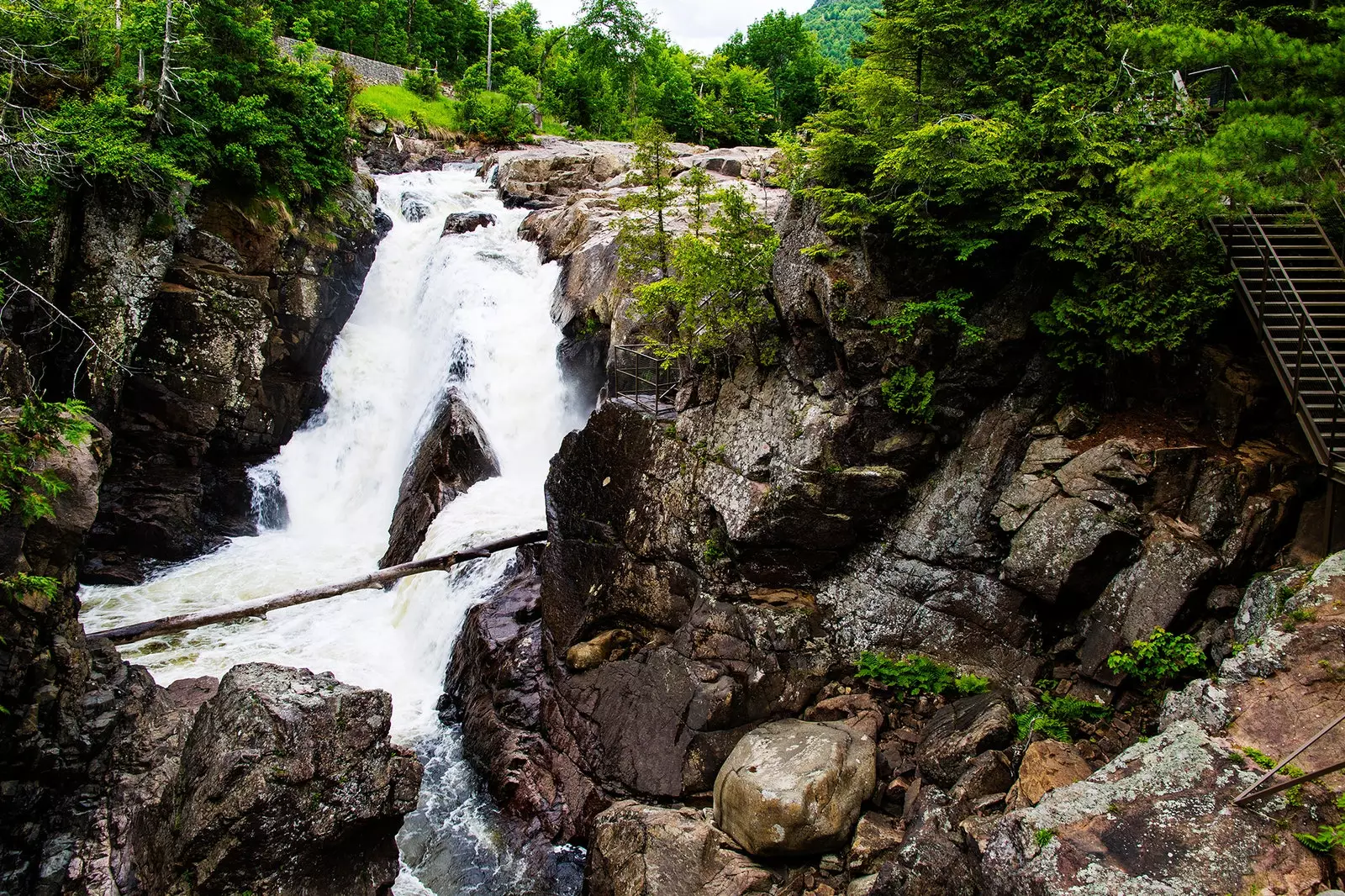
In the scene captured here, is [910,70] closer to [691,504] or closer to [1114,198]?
[1114,198]

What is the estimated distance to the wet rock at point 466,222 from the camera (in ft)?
84.5

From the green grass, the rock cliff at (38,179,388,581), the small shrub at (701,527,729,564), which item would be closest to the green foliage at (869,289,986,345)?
the small shrub at (701,527,729,564)

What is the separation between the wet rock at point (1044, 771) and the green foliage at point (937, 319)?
5911 millimetres

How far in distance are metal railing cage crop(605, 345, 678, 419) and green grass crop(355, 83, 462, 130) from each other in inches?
1093

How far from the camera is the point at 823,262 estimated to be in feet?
40.4

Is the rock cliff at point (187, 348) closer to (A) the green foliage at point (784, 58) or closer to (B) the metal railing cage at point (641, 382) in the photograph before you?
(B) the metal railing cage at point (641, 382)

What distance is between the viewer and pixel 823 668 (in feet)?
37.0

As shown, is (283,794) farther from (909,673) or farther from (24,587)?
(909,673)

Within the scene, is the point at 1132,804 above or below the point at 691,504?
below

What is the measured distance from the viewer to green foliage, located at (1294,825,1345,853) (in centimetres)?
548

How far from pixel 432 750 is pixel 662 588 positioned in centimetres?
517

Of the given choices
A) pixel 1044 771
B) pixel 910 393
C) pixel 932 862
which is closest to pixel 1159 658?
pixel 1044 771

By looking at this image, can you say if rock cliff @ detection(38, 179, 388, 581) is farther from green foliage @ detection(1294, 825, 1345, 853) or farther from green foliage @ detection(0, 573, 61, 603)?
green foliage @ detection(1294, 825, 1345, 853)

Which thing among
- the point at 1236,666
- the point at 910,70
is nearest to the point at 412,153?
the point at 910,70
